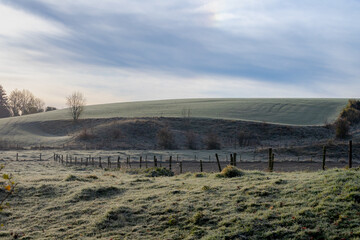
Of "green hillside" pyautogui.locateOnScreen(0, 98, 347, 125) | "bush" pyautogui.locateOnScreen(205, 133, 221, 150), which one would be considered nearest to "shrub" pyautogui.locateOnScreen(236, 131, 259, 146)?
"bush" pyautogui.locateOnScreen(205, 133, 221, 150)

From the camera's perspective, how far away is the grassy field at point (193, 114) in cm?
8260

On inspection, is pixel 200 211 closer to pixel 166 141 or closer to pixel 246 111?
pixel 166 141

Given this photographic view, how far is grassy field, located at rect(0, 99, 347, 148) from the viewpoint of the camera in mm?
82600

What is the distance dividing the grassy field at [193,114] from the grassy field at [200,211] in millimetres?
60136

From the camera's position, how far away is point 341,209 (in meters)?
9.55

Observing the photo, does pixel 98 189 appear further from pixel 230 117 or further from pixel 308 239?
pixel 230 117

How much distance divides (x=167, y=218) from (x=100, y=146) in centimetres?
5620

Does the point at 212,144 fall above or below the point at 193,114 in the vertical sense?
below

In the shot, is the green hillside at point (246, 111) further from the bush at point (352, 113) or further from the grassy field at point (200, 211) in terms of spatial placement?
the grassy field at point (200, 211)

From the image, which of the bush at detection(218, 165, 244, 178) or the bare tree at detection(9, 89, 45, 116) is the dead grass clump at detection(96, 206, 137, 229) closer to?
the bush at detection(218, 165, 244, 178)

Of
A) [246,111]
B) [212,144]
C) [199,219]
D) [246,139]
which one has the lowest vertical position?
[212,144]

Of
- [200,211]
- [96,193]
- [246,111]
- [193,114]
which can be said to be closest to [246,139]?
[193,114]

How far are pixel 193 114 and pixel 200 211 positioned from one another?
84.7 metres

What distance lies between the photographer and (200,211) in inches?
434
